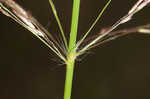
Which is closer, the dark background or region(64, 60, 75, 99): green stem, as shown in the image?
region(64, 60, 75, 99): green stem

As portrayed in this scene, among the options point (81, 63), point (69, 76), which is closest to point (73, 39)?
point (69, 76)

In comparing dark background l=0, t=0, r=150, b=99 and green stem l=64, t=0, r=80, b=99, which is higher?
dark background l=0, t=0, r=150, b=99

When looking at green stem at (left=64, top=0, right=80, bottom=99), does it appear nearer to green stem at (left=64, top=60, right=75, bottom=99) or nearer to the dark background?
green stem at (left=64, top=60, right=75, bottom=99)

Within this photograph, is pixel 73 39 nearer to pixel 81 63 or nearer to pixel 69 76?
pixel 69 76

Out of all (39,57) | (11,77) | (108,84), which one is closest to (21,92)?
(11,77)

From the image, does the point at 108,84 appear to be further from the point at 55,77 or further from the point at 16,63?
the point at 16,63

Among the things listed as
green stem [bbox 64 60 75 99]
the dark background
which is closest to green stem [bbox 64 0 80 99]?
green stem [bbox 64 60 75 99]

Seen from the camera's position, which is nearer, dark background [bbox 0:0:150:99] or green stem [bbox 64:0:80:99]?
green stem [bbox 64:0:80:99]

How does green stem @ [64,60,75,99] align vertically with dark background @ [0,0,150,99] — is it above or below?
below

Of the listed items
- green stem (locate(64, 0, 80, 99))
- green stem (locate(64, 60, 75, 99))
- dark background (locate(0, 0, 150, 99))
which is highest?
dark background (locate(0, 0, 150, 99))
